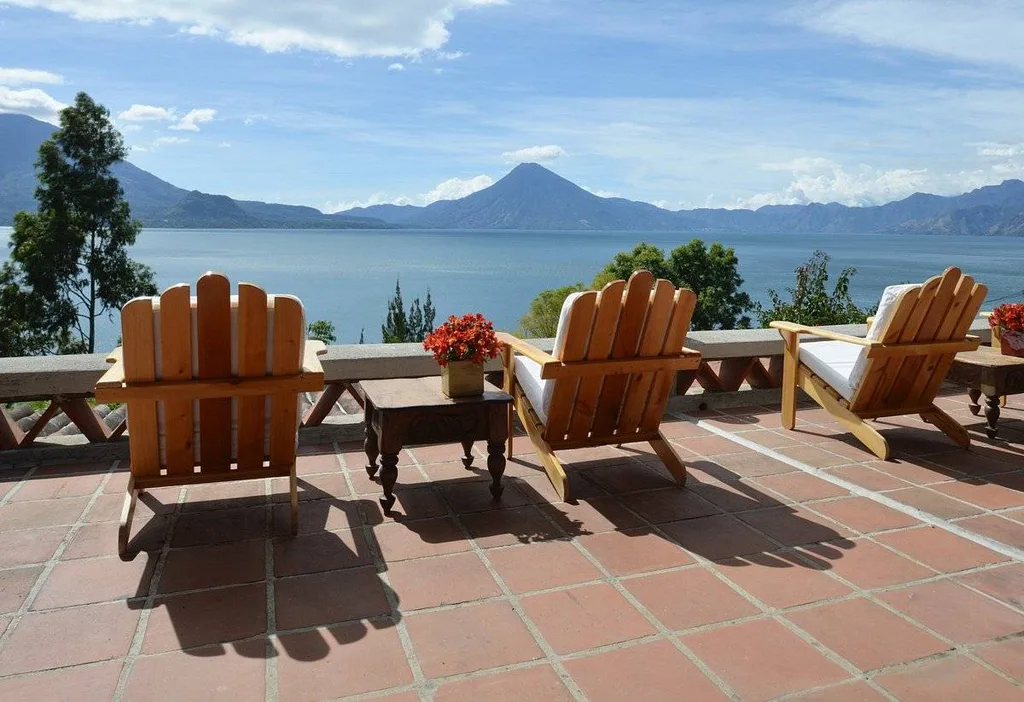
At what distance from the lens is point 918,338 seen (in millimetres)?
4258

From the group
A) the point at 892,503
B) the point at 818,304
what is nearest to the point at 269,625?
the point at 892,503

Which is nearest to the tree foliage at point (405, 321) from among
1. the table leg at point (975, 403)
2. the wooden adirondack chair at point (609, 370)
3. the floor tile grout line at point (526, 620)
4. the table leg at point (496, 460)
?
the table leg at point (975, 403)

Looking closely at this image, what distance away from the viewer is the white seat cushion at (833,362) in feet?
14.4

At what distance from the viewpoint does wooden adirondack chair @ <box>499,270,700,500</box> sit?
3.45m

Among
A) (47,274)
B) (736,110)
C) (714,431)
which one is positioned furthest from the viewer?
(736,110)

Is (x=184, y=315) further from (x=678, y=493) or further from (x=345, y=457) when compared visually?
(x=678, y=493)

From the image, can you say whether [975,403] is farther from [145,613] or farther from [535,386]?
[145,613]

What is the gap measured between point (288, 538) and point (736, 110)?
8806cm

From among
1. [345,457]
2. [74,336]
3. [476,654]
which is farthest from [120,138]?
[476,654]

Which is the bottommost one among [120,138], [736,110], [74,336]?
[74,336]

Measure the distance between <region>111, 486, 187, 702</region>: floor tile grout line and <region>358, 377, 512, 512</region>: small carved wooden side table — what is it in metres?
0.91

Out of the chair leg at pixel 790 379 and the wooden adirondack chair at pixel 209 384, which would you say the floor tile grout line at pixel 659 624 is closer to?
the wooden adirondack chair at pixel 209 384

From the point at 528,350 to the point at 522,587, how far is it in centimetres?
136

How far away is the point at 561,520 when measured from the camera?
3.25 metres
